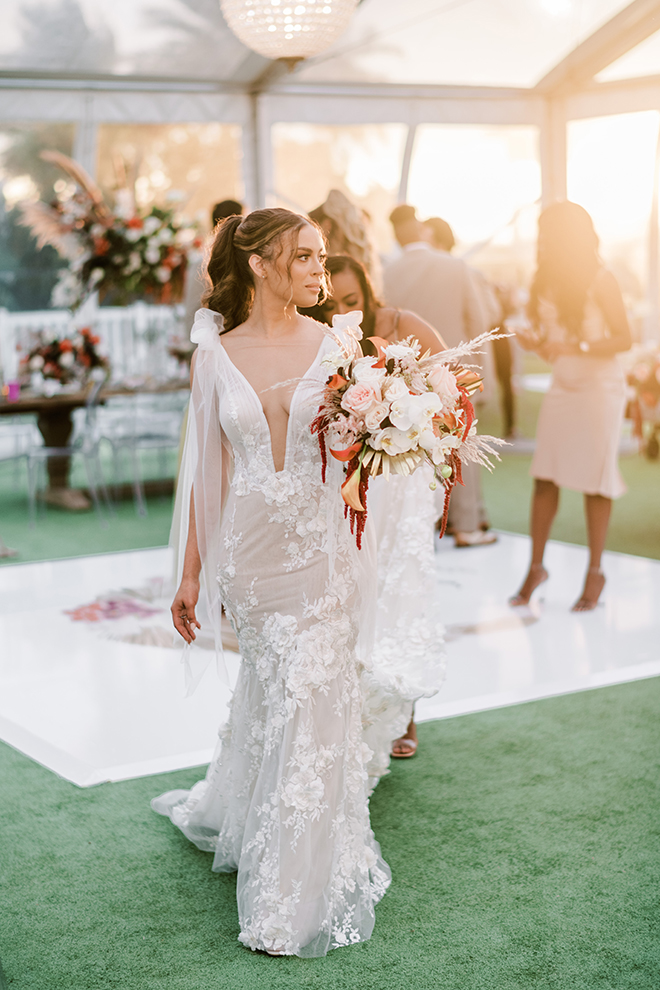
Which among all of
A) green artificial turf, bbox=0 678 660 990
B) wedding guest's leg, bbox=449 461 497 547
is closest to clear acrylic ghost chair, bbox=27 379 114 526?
wedding guest's leg, bbox=449 461 497 547

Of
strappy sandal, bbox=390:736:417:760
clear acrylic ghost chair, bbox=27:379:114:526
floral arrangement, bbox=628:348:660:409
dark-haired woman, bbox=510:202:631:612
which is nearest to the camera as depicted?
strappy sandal, bbox=390:736:417:760

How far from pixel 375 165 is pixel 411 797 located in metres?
9.03

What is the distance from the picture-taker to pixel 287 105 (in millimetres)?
10258

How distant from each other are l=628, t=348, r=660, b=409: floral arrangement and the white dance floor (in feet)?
6.36

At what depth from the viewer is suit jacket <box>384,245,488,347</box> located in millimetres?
6309

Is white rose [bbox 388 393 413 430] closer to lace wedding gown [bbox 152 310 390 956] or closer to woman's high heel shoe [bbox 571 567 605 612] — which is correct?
lace wedding gown [bbox 152 310 390 956]

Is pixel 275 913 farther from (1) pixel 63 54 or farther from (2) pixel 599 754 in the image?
(1) pixel 63 54

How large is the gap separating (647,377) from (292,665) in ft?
19.4

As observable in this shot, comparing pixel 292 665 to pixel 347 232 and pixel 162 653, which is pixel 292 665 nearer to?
pixel 347 232

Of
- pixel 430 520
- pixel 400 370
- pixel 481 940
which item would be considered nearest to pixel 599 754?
pixel 430 520

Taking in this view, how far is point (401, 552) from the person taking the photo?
11.3 ft

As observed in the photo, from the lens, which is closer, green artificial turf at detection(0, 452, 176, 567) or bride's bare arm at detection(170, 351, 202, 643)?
bride's bare arm at detection(170, 351, 202, 643)

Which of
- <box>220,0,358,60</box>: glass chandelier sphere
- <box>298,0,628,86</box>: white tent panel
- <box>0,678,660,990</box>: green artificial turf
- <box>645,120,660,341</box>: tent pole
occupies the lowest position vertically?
<box>0,678,660,990</box>: green artificial turf

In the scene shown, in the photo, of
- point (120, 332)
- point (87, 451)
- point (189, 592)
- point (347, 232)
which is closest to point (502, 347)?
point (120, 332)
